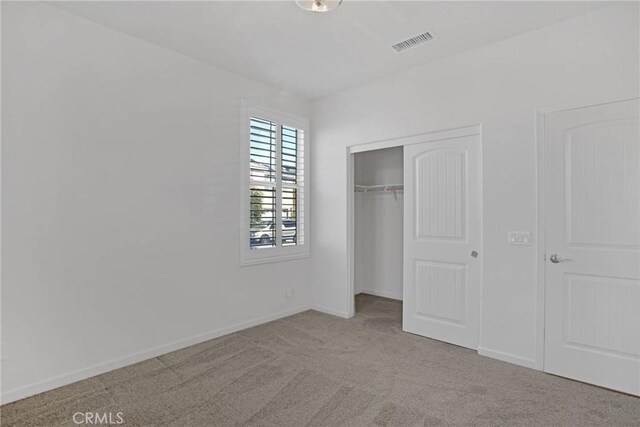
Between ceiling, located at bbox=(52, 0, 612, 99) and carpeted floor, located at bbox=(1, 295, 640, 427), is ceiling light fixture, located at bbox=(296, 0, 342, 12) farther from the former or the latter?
carpeted floor, located at bbox=(1, 295, 640, 427)

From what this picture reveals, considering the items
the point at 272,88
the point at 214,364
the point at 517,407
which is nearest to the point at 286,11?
the point at 272,88

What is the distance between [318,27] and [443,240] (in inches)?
92.0

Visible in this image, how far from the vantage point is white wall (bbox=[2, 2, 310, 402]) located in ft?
7.97

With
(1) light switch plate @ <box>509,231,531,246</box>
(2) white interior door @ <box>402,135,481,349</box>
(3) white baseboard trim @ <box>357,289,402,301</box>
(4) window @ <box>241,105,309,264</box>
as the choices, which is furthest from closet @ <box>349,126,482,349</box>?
(3) white baseboard trim @ <box>357,289,402,301</box>

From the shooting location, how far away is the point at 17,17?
244 centimetres

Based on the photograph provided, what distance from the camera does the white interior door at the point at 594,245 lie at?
2.49 meters

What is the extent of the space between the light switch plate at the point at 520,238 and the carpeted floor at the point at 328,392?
1051 mm

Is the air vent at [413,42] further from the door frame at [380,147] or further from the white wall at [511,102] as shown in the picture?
the door frame at [380,147]

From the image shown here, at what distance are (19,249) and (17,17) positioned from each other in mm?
1655

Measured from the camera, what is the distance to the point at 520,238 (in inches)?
116

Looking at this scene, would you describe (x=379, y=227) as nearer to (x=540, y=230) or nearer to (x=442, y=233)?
(x=442, y=233)
